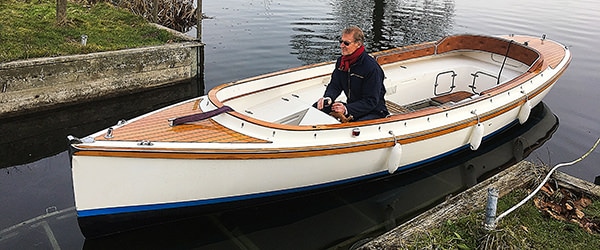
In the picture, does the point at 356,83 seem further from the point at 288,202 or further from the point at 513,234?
the point at 513,234

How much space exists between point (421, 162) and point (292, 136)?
6.69ft

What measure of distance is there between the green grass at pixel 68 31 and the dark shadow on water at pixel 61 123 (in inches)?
35.2

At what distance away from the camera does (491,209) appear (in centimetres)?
356

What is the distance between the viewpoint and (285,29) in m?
14.4

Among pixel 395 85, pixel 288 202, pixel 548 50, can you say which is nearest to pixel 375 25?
pixel 548 50

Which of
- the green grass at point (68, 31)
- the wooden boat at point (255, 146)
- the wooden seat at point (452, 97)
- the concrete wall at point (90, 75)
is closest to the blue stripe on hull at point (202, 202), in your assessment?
the wooden boat at point (255, 146)

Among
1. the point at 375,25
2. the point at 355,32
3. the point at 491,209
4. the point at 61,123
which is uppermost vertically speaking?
the point at 355,32

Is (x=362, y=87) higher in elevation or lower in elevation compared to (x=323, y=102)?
higher

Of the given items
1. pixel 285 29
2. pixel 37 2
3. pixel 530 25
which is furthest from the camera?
pixel 530 25

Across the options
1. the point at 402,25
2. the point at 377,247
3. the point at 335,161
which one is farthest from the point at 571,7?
the point at 377,247

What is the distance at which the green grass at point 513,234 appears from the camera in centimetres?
362

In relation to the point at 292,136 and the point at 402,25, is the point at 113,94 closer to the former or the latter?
the point at 292,136

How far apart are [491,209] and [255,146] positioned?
219 cm

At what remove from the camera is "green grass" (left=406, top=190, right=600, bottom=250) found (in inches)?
142
